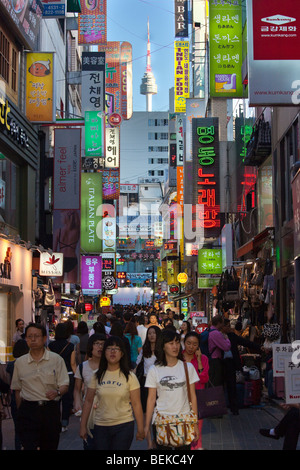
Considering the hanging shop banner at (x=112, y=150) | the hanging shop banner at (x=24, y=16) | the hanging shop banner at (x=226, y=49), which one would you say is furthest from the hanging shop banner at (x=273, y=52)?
the hanging shop banner at (x=112, y=150)

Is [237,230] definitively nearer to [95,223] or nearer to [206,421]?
[95,223]

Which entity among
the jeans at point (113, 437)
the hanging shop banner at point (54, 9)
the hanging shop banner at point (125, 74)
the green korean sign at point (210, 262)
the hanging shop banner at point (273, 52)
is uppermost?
the hanging shop banner at point (125, 74)

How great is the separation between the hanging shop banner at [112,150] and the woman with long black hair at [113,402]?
4259cm

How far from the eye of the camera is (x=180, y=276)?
4488cm

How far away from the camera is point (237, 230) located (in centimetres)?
2930

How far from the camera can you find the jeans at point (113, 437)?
6857mm

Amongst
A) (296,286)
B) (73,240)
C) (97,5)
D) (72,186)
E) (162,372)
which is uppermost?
(97,5)

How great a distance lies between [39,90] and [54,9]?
5.70m

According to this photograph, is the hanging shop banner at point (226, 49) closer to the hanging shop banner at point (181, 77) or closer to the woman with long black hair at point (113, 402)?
the woman with long black hair at point (113, 402)

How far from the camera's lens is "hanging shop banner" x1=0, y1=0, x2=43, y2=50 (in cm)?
1975

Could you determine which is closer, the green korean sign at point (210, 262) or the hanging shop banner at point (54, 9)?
the hanging shop banner at point (54, 9)

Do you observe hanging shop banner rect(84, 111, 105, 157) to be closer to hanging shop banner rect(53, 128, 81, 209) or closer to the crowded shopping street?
the crowded shopping street
